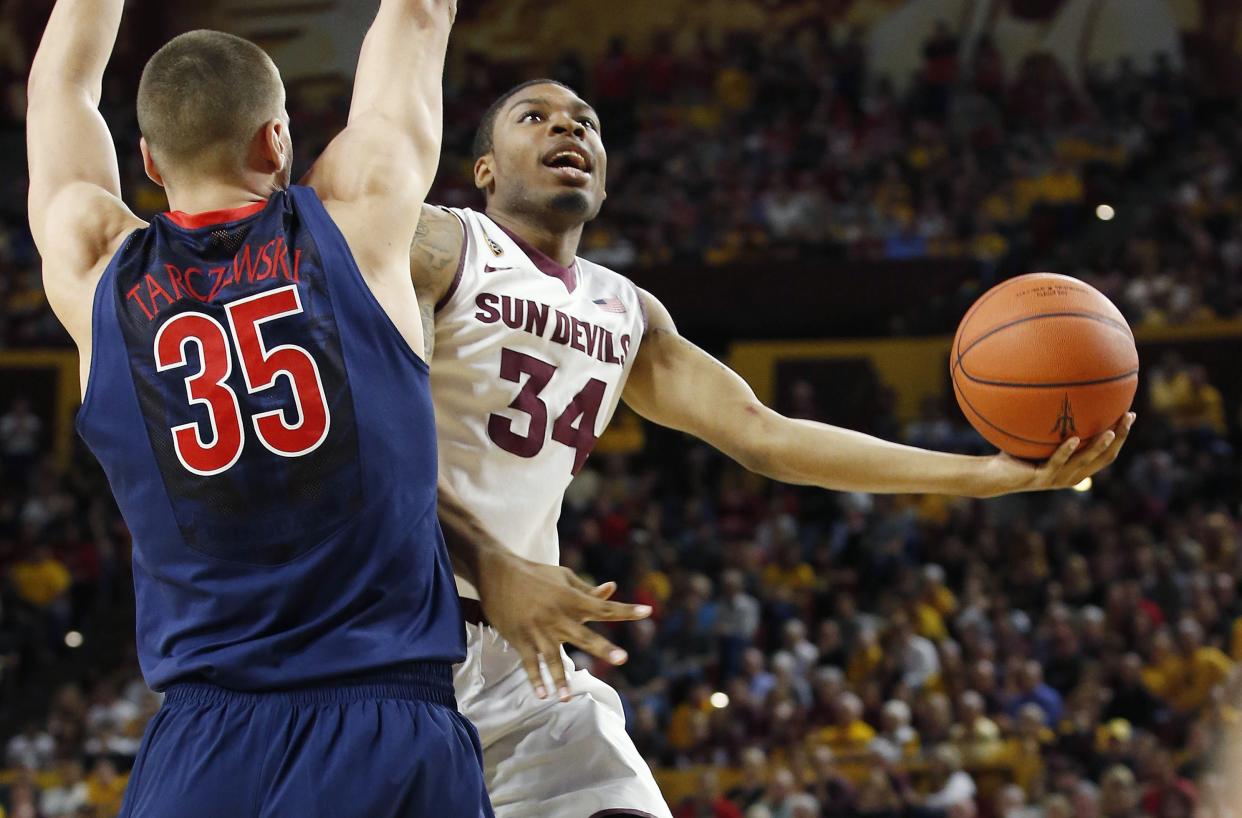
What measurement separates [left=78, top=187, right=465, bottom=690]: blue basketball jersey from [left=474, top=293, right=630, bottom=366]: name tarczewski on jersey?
137 cm

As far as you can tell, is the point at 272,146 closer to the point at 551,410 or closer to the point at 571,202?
the point at 551,410

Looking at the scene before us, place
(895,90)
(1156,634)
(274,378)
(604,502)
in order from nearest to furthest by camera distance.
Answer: (274,378) < (1156,634) < (604,502) < (895,90)

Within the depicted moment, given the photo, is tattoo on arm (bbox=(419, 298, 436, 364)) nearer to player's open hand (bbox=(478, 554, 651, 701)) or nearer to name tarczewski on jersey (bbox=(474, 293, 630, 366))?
name tarczewski on jersey (bbox=(474, 293, 630, 366))

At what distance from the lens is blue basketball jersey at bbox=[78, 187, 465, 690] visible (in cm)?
266

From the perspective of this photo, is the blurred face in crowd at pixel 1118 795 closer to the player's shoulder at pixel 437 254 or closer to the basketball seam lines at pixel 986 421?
the basketball seam lines at pixel 986 421

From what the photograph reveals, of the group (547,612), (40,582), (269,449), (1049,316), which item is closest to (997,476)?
(1049,316)

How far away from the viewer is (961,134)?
65.6 ft

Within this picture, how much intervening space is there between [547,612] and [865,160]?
56.3 feet

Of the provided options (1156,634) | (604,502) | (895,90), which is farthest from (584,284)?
(895,90)

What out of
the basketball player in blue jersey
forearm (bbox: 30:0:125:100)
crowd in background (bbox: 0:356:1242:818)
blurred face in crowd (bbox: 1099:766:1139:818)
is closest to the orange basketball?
the basketball player in blue jersey

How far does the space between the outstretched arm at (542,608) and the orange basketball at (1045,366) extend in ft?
4.08

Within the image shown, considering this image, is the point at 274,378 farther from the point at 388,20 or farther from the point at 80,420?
the point at 388,20

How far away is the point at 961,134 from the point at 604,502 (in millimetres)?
8120

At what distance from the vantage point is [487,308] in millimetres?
4141
